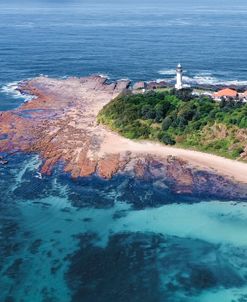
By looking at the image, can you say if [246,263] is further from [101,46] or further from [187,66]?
[101,46]

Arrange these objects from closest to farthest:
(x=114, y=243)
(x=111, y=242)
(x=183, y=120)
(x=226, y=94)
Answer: (x=114, y=243) → (x=111, y=242) → (x=183, y=120) → (x=226, y=94)

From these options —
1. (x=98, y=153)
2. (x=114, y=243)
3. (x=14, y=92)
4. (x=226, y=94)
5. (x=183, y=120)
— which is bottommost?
(x=114, y=243)

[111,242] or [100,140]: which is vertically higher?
[100,140]

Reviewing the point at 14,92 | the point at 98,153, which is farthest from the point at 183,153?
the point at 14,92

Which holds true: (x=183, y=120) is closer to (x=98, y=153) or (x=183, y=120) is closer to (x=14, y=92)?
(x=98, y=153)

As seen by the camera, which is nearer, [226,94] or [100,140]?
[100,140]

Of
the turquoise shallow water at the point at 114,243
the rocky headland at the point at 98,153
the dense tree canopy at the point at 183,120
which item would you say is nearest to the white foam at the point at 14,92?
the rocky headland at the point at 98,153

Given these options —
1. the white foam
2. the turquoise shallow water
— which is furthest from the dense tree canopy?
the white foam

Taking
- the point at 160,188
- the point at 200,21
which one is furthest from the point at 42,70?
the point at 200,21

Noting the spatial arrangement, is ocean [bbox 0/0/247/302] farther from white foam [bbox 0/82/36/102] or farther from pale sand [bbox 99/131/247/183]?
white foam [bbox 0/82/36/102]
